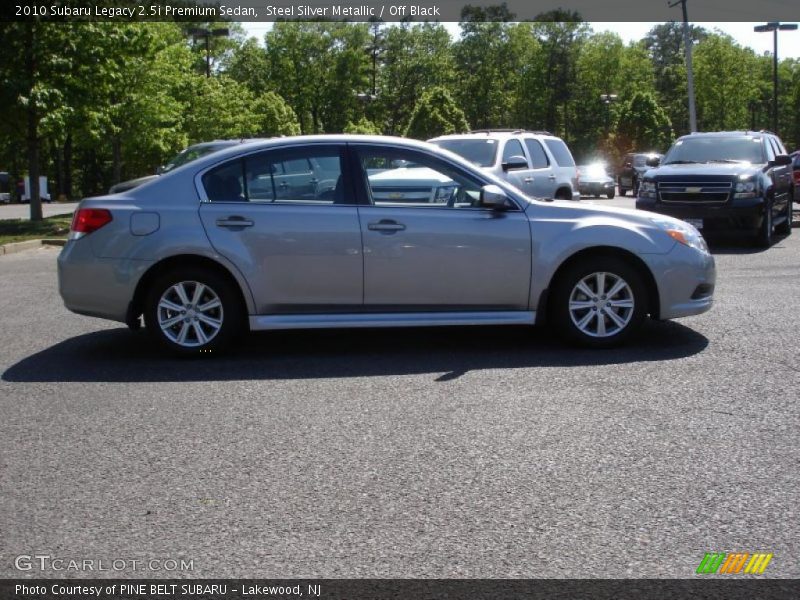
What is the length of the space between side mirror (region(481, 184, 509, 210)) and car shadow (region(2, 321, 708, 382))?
3.76 ft

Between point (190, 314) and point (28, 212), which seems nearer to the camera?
point (190, 314)

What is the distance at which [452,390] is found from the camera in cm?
666

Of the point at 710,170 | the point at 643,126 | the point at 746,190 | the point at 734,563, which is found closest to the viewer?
the point at 734,563

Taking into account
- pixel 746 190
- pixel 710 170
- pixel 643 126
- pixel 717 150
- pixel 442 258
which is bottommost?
pixel 442 258

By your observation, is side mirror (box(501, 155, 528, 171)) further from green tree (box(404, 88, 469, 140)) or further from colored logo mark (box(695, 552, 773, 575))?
green tree (box(404, 88, 469, 140))

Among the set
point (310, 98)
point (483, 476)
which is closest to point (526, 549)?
point (483, 476)

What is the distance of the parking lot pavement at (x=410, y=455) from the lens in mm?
3992

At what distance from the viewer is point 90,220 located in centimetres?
785

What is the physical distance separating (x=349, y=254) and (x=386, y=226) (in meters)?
0.36

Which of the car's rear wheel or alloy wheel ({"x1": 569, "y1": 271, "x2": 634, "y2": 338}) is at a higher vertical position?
the car's rear wheel

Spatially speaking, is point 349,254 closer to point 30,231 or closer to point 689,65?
point 30,231

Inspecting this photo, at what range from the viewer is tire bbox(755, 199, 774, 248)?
16281 mm

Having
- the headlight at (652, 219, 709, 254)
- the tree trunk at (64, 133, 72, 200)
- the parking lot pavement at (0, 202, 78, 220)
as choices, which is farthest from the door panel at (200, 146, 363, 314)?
the tree trunk at (64, 133, 72, 200)

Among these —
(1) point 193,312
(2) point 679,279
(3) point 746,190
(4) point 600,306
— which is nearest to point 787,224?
(3) point 746,190
